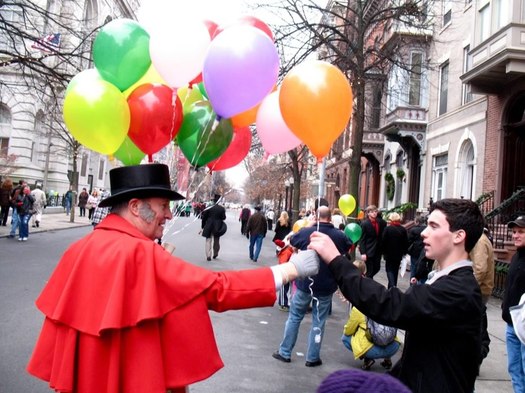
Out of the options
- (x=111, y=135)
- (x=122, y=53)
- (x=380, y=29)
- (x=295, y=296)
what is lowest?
(x=295, y=296)

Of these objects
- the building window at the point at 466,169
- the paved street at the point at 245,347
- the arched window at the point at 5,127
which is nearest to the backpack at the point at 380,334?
the paved street at the point at 245,347

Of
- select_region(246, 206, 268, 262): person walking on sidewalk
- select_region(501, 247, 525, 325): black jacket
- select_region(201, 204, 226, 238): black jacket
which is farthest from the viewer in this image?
select_region(246, 206, 268, 262): person walking on sidewalk

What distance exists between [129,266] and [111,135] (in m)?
1.36

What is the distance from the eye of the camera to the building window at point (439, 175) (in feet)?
63.0

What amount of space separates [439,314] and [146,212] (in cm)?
151

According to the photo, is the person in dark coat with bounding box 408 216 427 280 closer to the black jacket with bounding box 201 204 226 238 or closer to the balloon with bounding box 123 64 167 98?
the black jacket with bounding box 201 204 226 238

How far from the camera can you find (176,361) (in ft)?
7.09

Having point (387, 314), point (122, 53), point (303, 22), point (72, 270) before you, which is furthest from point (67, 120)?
point (303, 22)

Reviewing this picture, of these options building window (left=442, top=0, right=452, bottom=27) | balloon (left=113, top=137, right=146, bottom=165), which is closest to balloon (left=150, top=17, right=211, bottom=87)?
balloon (left=113, top=137, right=146, bottom=165)

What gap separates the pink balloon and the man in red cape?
5.10ft

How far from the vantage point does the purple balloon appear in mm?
3129

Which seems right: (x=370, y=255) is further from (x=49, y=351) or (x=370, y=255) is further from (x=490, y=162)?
(x=49, y=351)

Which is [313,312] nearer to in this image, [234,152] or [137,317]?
[234,152]

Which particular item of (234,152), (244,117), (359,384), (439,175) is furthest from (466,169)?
A: (359,384)
